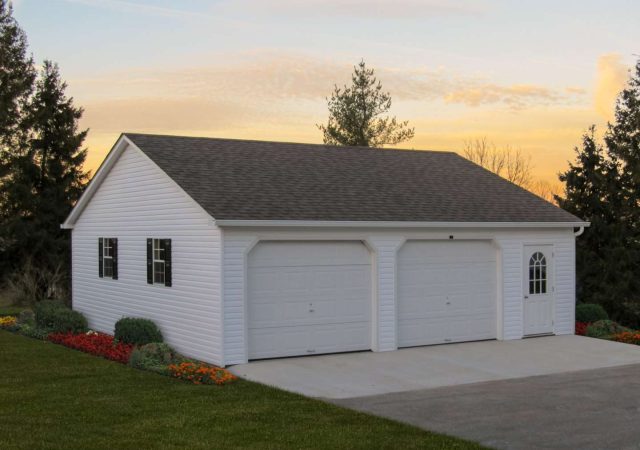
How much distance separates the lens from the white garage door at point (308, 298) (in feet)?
50.9

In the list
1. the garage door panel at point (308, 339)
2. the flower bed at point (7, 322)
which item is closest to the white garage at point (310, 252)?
the garage door panel at point (308, 339)

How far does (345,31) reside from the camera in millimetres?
18516

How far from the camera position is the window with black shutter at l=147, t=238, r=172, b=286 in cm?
1708

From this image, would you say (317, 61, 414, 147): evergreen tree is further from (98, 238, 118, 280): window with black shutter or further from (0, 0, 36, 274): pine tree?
(98, 238, 118, 280): window with black shutter

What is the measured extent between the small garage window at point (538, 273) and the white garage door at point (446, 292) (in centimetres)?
107

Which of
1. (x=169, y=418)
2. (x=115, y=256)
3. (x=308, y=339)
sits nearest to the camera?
(x=169, y=418)

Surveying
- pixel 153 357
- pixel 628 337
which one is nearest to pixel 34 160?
pixel 153 357

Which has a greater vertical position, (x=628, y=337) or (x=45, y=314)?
(x=45, y=314)

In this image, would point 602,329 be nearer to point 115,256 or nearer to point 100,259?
point 115,256

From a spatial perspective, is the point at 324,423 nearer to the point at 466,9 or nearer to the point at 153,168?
the point at 153,168

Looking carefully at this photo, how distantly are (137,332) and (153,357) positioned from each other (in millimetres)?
2136

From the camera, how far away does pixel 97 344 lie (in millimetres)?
17703

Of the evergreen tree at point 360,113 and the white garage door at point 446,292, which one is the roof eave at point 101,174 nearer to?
the white garage door at point 446,292

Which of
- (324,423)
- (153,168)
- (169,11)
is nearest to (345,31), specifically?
(169,11)
